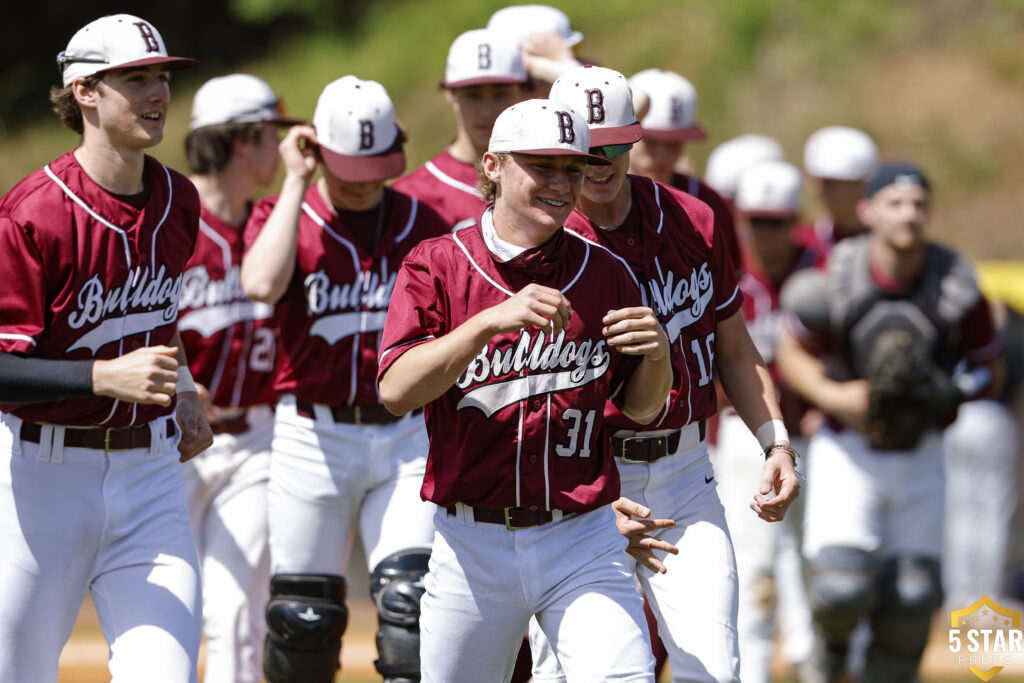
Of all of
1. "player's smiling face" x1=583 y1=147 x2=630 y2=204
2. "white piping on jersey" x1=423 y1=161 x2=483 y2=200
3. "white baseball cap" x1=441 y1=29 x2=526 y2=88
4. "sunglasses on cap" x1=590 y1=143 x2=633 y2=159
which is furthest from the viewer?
"white piping on jersey" x1=423 y1=161 x2=483 y2=200

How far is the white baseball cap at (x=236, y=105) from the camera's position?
620cm

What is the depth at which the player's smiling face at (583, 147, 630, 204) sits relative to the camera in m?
4.21

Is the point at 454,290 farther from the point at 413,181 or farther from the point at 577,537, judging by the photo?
the point at 413,181

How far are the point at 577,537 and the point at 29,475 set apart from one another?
5.32 feet

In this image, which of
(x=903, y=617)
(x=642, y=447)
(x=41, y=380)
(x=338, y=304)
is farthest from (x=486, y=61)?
(x=903, y=617)

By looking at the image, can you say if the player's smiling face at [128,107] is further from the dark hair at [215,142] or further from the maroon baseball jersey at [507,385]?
the dark hair at [215,142]

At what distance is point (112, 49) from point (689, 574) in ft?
7.80

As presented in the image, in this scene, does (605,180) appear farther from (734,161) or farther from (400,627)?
(734,161)

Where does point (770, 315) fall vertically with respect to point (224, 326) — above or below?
above

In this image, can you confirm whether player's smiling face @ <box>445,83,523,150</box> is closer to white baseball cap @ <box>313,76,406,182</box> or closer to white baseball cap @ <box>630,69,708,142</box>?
white baseball cap @ <box>313,76,406,182</box>

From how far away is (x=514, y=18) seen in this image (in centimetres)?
611

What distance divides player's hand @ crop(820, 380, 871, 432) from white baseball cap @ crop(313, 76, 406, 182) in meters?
2.69

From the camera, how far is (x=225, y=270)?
5996 mm

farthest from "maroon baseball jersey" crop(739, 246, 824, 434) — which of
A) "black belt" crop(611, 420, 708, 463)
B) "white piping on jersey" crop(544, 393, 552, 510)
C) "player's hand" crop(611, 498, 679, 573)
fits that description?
"white piping on jersey" crop(544, 393, 552, 510)
